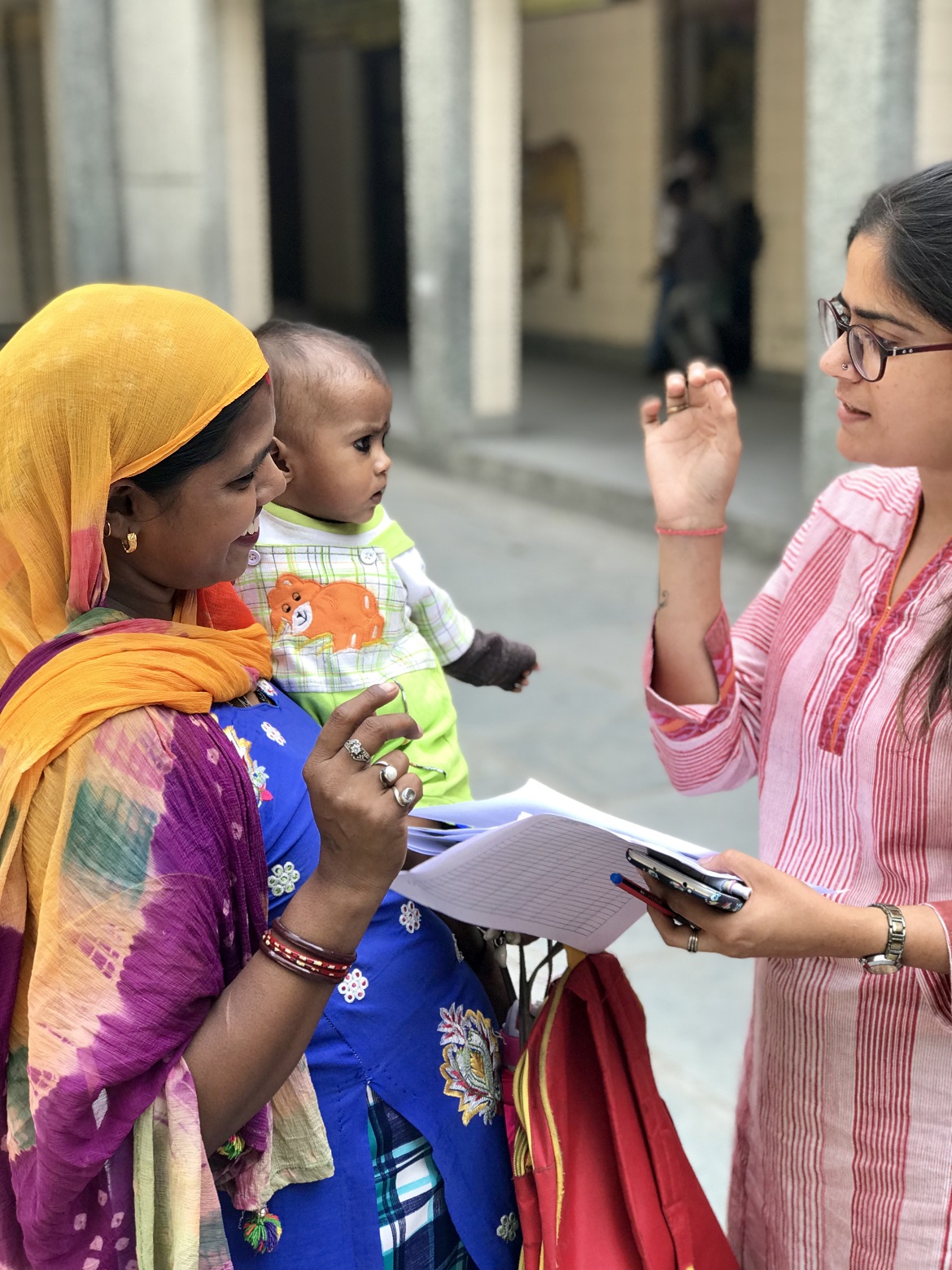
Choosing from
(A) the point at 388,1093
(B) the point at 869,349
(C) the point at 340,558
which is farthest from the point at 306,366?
(A) the point at 388,1093

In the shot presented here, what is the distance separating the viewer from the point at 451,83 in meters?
8.84

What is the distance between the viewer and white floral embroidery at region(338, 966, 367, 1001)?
1.47 metres

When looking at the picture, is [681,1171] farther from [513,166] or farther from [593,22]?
[593,22]

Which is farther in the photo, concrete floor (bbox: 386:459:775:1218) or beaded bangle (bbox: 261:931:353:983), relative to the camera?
concrete floor (bbox: 386:459:775:1218)

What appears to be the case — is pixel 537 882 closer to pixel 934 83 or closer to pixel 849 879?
pixel 849 879

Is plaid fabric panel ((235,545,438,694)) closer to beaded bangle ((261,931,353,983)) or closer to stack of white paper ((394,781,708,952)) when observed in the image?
stack of white paper ((394,781,708,952))

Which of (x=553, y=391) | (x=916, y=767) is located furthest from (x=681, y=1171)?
(x=553, y=391)

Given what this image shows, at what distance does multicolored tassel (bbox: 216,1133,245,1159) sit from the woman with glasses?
447mm

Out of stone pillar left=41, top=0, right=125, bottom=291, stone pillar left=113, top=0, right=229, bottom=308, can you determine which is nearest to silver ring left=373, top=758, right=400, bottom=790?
stone pillar left=113, top=0, right=229, bottom=308

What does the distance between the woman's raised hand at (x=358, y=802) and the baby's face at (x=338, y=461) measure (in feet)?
2.15

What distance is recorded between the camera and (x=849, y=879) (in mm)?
1645

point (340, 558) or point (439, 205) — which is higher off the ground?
point (439, 205)

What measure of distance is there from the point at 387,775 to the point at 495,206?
336 inches

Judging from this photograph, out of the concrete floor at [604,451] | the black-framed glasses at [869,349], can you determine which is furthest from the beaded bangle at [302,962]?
the concrete floor at [604,451]
